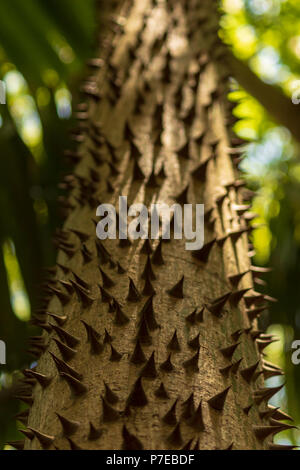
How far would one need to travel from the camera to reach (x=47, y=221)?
10.1 ft

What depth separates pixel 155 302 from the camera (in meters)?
1.12

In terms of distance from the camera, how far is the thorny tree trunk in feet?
2.98

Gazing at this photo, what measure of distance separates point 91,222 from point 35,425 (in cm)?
61

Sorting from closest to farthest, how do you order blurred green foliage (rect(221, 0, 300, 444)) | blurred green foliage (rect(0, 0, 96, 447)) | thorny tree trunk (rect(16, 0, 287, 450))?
thorny tree trunk (rect(16, 0, 287, 450))
blurred green foliage (rect(0, 0, 96, 447))
blurred green foliage (rect(221, 0, 300, 444))

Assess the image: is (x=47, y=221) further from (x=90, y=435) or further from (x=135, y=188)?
(x=90, y=435)

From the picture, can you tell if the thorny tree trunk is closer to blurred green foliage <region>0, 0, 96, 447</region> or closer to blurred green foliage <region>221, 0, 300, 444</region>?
blurred green foliage <region>221, 0, 300, 444</region>

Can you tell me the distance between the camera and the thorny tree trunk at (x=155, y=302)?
2.98 ft

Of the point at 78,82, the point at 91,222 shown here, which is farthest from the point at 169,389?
the point at 78,82

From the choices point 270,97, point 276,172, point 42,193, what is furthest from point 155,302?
point 276,172

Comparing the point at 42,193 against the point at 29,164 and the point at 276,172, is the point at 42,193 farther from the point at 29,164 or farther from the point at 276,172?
the point at 276,172

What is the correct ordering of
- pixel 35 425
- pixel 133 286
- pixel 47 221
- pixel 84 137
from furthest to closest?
pixel 47 221 < pixel 84 137 < pixel 133 286 < pixel 35 425

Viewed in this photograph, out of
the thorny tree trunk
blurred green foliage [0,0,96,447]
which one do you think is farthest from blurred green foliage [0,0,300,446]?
the thorny tree trunk

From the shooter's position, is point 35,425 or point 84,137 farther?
point 84,137

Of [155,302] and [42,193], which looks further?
[42,193]
